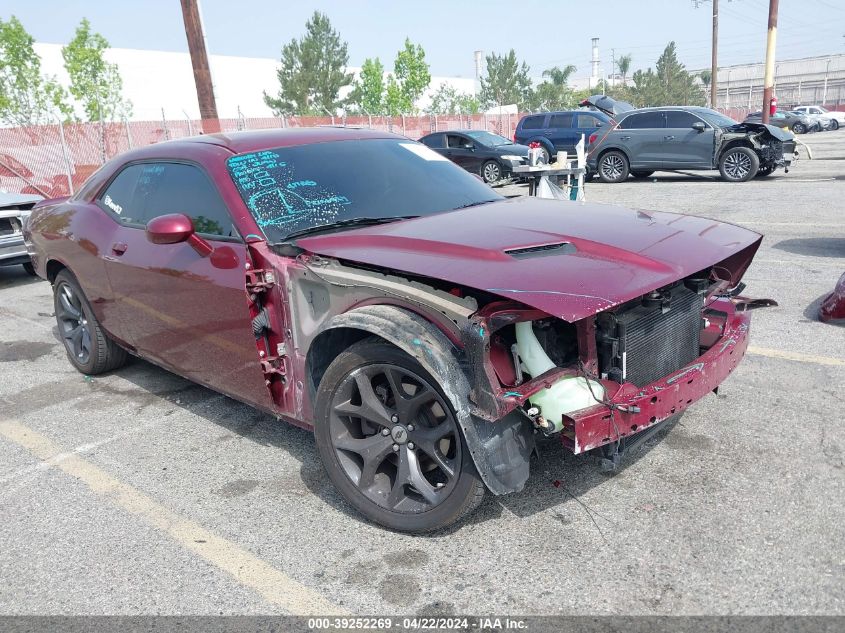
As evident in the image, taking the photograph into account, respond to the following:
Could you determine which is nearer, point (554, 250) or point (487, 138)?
point (554, 250)

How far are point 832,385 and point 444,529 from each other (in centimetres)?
268

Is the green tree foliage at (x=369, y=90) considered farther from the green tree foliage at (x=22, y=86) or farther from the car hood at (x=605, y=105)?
the car hood at (x=605, y=105)

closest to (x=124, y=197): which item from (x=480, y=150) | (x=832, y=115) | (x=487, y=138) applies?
(x=480, y=150)

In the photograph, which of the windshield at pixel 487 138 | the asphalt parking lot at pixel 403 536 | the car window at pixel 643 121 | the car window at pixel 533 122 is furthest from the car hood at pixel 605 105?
the asphalt parking lot at pixel 403 536

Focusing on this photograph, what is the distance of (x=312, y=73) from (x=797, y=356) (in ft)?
168

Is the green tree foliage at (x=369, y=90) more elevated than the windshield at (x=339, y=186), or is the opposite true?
the green tree foliage at (x=369, y=90)

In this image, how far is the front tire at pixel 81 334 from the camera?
15.5 ft

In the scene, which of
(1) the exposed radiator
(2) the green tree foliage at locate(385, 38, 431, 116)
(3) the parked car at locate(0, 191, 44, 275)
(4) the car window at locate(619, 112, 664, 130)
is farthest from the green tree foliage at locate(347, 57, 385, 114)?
(1) the exposed radiator

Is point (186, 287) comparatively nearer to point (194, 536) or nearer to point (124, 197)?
point (124, 197)

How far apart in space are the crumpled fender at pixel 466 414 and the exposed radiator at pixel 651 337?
43cm

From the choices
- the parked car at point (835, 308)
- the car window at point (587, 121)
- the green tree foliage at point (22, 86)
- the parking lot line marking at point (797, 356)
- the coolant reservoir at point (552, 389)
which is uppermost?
the green tree foliage at point (22, 86)

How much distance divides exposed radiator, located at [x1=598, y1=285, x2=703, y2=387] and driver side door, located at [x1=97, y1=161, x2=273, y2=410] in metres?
1.63

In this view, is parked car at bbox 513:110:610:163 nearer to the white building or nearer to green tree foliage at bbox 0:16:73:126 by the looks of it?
the white building

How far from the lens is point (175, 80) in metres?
48.1
